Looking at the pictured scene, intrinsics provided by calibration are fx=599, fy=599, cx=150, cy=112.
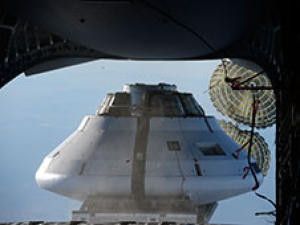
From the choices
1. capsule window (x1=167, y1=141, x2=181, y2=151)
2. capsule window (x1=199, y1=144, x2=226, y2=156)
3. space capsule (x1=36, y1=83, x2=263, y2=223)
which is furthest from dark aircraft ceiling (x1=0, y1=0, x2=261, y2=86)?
capsule window (x1=199, y1=144, x2=226, y2=156)

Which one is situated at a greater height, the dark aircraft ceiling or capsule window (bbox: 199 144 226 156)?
the dark aircraft ceiling

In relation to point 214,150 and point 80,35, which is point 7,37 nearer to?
point 80,35

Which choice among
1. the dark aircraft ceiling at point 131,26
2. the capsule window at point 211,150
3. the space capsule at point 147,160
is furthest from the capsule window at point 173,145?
the dark aircraft ceiling at point 131,26

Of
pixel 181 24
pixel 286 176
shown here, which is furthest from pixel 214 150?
pixel 286 176

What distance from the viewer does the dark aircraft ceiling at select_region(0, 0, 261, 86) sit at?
18516 mm

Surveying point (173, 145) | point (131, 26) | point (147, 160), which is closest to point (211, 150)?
point (173, 145)

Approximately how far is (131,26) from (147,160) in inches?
399

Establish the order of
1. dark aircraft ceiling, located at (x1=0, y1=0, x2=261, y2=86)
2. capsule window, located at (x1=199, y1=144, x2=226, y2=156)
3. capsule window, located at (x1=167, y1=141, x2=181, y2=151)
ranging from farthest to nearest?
1. capsule window, located at (x1=199, y1=144, x2=226, y2=156)
2. capsule window, located at (x1=167, y1=141, x2=181, y2=151)
3. dark aircraft ceiling, located at (x1=0, y1=0, x2=261, y2=86)

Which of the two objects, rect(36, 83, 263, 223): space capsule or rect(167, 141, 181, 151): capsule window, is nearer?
rect(36, 83, 263, 223): space capsule

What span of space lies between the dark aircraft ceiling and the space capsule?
11.0ft

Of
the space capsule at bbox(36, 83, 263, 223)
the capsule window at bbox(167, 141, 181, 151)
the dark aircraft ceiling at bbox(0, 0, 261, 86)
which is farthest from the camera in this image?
the capsule window at bbox(167, 141, 181, 151)

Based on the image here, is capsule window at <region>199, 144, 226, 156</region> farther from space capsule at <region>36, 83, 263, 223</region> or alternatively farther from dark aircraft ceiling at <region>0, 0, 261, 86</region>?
dark aircraft ceiling at <region>0, 0, 261, 86</region>

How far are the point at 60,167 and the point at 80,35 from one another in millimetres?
9334

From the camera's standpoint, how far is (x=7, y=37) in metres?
24.2
